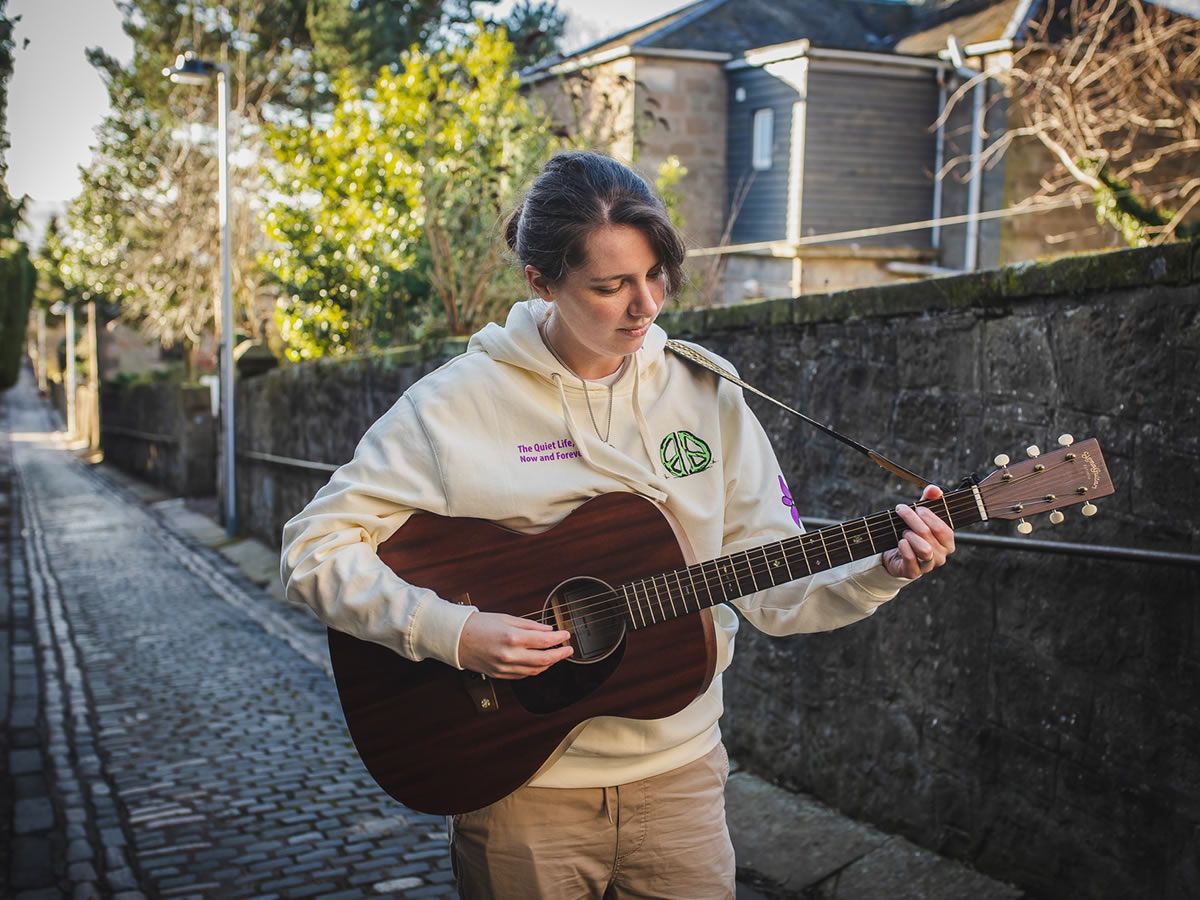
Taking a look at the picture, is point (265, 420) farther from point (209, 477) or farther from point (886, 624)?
point (886, 624)

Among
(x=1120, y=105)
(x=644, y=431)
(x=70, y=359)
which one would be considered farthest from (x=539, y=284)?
(x=70, y=359)

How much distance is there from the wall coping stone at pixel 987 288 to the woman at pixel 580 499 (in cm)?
152

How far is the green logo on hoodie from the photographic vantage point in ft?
7.91

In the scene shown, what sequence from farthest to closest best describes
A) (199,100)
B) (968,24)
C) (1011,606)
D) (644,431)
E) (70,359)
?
(70,359), (199,100), (968,24), (1011,606), (644,431)

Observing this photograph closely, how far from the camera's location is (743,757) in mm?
5352

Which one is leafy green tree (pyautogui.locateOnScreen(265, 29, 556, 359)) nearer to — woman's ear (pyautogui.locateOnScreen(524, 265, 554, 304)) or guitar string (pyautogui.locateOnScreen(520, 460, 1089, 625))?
woman's ear (pyautogui.locateOnScreen(524, 265, 554, 304))

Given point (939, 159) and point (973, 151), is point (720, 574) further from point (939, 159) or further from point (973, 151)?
point (939, 159)

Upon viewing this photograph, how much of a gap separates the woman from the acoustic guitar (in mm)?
44

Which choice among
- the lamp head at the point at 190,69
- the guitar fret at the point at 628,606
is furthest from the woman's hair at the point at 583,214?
the lamp head at the point at 190,69

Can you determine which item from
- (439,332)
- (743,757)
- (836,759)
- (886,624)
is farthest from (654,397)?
(439,332)

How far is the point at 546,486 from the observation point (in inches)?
93.5

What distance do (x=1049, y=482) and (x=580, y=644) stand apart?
35.8 inches

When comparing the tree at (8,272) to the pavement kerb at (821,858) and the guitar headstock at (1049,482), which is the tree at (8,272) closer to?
the pavement kerb at (821,858)

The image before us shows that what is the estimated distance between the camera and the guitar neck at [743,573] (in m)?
2.31
